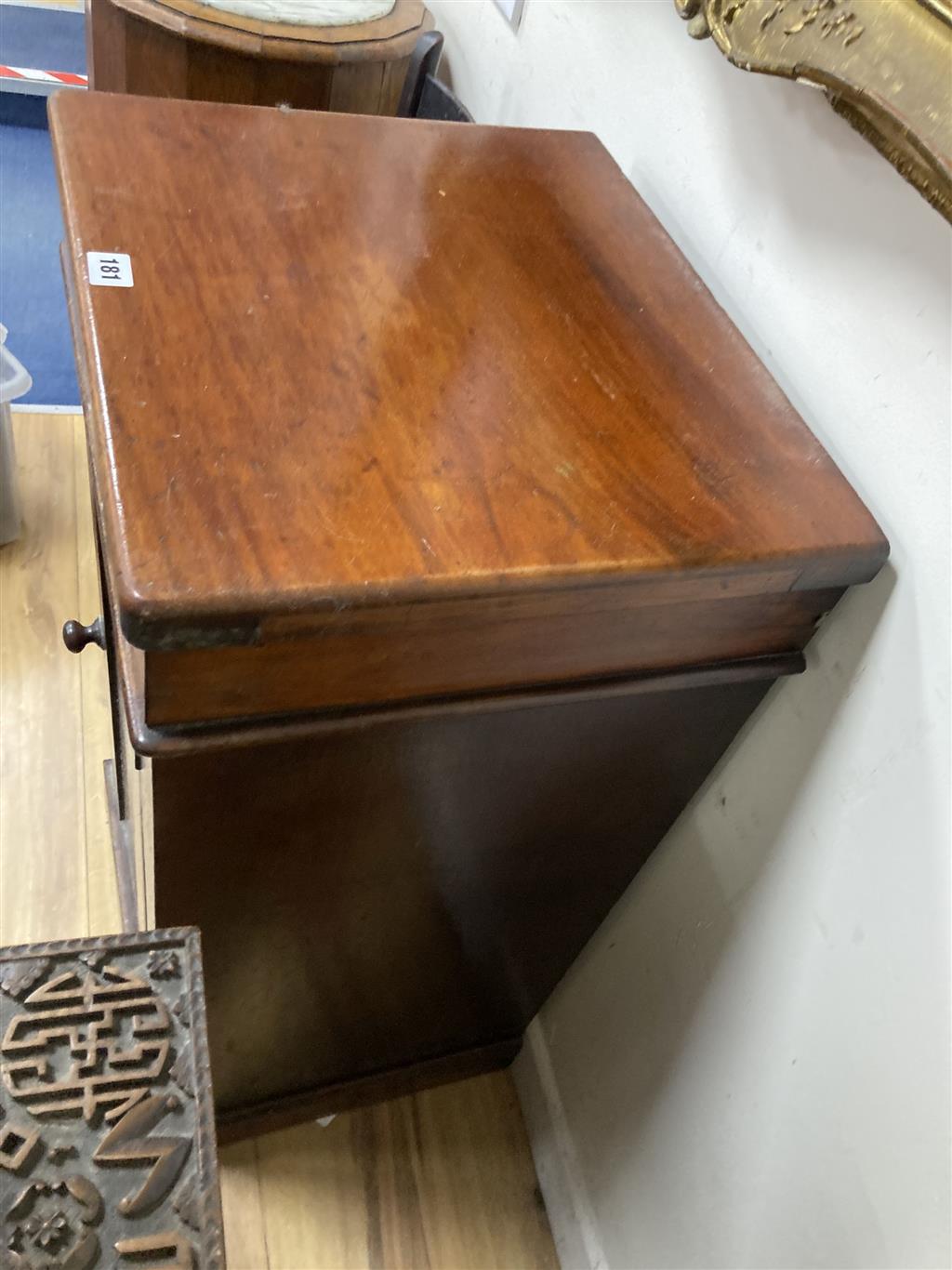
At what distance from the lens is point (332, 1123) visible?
3.47 ft

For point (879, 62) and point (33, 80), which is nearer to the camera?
point (879, 62)

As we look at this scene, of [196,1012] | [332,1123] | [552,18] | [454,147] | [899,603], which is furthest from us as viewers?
[332,1123]

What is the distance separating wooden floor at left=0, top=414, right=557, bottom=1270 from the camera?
39.2 inches

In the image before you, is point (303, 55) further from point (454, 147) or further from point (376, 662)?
point (376, 662)

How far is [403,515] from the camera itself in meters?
0.47

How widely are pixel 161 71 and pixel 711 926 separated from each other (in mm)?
1051

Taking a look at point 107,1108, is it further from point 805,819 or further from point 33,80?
point 33,80

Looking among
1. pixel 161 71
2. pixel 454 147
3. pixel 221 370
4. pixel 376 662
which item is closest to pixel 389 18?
pixel 161 71

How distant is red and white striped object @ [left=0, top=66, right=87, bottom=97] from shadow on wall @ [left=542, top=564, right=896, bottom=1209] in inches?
82.6

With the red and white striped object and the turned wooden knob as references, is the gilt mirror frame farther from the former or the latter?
the red and white striped object

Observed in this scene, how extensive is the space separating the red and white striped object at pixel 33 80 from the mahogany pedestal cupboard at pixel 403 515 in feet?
6.03

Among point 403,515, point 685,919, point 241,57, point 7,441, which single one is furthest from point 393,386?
point 7,441

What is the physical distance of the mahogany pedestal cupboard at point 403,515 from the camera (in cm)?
46

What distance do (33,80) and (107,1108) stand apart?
233cm
